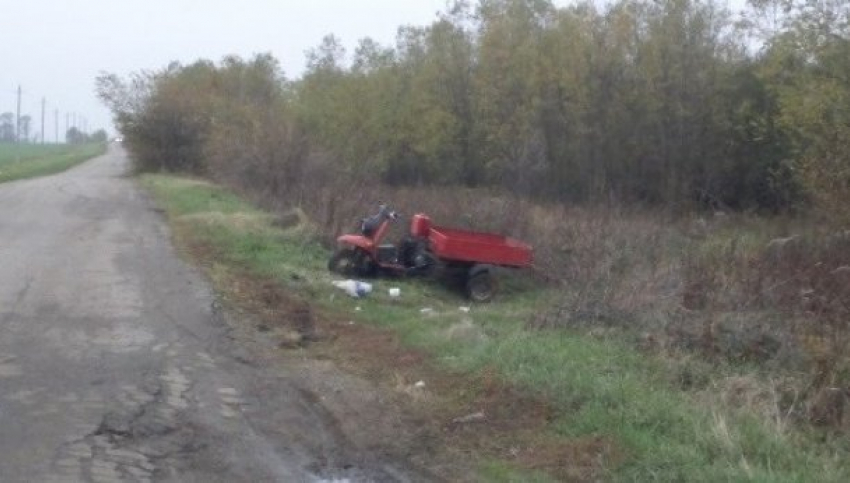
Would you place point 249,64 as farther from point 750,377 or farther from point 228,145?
point 750,377

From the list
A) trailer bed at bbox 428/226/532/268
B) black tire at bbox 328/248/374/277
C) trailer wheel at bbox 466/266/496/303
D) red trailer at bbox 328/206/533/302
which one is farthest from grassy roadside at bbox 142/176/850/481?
trailer bed at bbox 428/226/532/268

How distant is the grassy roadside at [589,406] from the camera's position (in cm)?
898

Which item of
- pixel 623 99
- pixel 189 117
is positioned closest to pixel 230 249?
pixel 623 99

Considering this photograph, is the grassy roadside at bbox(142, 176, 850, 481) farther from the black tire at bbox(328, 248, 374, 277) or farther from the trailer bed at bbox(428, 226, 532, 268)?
the trailer bed at bbox(428, 226, 532, 268)

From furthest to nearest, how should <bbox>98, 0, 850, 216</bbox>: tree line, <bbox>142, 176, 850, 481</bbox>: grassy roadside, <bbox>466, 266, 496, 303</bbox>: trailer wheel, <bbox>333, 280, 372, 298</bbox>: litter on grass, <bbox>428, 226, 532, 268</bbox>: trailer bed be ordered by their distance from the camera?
<bbox>98, 0, 850, 216</bbox>: tree line → <bbox>428, 226, 532, 268</bbox>: trailer bed → <bbox>466, 266, 496, 303</bbox>: trailer wheel → <bbox>333, 280, 372, 298</bbox>: litter on grass → <bbox>142, 176, 850, 481</bbox>: grassy roadside

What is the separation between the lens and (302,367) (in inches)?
534

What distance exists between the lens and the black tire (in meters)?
20.8

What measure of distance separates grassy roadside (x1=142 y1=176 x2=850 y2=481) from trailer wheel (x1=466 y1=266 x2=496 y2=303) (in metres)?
2.22

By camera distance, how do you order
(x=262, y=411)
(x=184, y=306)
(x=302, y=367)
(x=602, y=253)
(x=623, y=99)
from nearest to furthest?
(x=262, y=411)
(x=302, y=367)
(x=184, y=306)
(x=602, y=253)
(x=623, y=99)

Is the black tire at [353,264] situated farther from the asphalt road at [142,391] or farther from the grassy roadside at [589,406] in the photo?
the asphalt road at [142,391]

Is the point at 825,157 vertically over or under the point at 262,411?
over

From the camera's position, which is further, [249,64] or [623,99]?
[249,64]

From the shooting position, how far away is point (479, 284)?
21.3 metres

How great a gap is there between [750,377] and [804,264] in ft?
21.9
